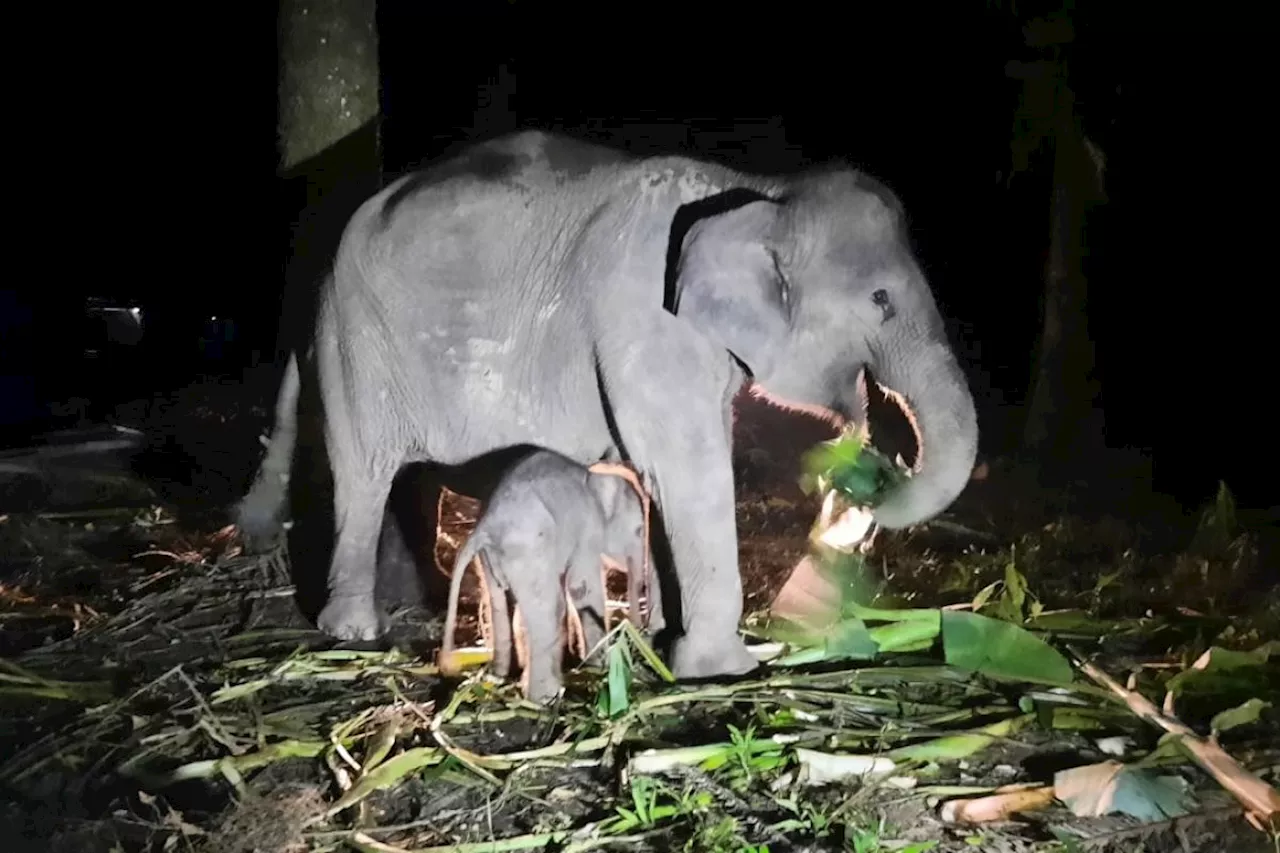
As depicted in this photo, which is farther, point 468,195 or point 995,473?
point 995,473

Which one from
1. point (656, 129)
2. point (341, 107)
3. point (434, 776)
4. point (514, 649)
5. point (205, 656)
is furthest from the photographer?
point (656, 129)

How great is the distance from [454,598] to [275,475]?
1.10 metres

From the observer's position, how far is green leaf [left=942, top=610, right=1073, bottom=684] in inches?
90.6

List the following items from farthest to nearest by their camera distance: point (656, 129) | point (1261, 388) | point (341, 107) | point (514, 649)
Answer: point (656, 129)
point (1261, 388)
point (341, 107)
point (514, 649)

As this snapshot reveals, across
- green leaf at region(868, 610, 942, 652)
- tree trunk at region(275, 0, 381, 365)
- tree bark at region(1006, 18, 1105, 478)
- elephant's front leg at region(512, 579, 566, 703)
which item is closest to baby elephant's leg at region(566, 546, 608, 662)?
elephant's front leg at region(512, 579, 566, 703)

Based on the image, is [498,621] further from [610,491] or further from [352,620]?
[352,620]

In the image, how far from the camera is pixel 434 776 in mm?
1981

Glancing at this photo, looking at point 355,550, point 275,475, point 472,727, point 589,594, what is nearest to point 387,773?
point 472,727

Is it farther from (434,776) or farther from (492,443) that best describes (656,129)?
(434,776)

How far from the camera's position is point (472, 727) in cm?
217

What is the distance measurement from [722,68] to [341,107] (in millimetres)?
3965

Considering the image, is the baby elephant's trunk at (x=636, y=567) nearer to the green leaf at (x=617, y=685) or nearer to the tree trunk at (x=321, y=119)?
the green leaf at (x=617, y=685)

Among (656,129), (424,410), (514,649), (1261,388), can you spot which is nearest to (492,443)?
(424,410)

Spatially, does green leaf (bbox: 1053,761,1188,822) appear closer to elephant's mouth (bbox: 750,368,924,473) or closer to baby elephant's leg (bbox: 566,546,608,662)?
elephant's mouth (bbox: 750,368,924,473)
